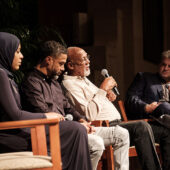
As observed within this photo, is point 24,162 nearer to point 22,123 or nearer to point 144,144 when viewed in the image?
point 22,123

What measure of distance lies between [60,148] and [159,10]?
4792mm

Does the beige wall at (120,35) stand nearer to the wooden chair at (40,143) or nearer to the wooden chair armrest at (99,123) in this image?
the wooden chair armrest at (99,123)

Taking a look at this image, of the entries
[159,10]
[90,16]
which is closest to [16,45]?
[90,16]

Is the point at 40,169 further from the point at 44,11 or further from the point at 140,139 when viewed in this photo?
the point at 44,11

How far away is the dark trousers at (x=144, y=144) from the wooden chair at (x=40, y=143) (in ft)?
3.35

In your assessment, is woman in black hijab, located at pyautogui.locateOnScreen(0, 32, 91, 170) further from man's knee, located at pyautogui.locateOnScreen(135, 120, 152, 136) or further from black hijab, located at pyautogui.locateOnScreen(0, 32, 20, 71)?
man's knee, located at pyautogui.locateOnScreen(135, 120, 152, 136)

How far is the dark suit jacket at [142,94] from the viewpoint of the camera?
3742 millimetres

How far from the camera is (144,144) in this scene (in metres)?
3.16

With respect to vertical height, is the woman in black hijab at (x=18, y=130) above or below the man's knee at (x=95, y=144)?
above

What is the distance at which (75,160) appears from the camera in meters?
2.48

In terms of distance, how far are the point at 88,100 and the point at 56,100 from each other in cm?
35

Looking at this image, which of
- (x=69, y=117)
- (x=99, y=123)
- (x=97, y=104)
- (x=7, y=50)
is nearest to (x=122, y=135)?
(x=99, y=123)

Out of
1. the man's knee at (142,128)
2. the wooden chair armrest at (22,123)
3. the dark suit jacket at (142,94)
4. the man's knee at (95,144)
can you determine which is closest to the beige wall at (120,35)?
the dark suit jacket at (142,94)

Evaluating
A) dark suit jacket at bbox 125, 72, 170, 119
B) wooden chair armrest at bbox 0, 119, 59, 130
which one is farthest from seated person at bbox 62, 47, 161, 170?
wooden chair armrest at bbox 0, 119, 59, 130
